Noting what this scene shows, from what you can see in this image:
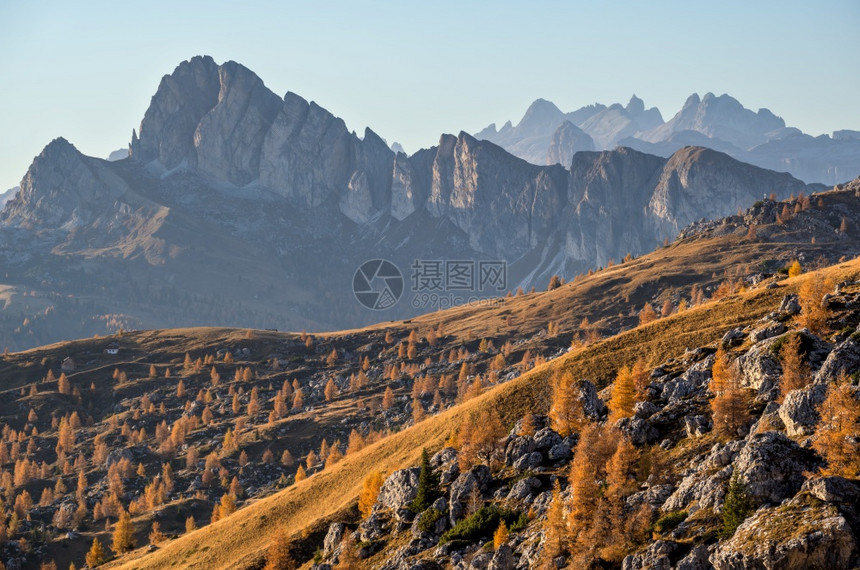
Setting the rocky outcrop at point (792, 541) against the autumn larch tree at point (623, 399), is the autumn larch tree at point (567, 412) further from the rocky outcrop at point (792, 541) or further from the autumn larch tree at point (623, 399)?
the rocky outcrop at point (792, 541)

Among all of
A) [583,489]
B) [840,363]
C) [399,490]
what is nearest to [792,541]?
[583,489]

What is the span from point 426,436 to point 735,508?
70.7m

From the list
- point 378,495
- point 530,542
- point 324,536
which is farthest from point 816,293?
point 324,536

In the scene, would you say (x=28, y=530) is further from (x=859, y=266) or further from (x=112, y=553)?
(x=859, y=266)

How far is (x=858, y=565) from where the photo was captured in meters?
44.2

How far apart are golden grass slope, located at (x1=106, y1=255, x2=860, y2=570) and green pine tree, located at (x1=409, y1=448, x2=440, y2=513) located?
61.0ft

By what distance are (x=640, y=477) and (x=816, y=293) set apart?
3660cm

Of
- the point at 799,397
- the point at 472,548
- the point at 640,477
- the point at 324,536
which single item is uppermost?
the point at 799,397

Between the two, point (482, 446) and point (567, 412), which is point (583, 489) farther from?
point (482, 446)

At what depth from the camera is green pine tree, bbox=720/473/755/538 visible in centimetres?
5156

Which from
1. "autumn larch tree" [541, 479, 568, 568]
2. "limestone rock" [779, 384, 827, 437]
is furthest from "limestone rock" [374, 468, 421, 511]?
"limestone rock" [779, 384, 827, 437]

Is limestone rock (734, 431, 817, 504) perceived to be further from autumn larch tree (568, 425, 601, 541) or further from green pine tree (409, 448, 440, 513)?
green pine tree (409, 448, 440, 513)

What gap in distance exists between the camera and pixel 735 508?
52.3m

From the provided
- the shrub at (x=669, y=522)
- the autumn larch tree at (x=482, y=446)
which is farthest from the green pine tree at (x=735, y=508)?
the autumn larch tree at (x=482, y=446)
